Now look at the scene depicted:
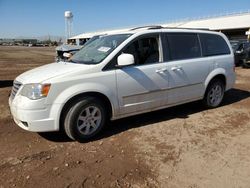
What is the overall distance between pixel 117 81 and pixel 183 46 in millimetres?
1875

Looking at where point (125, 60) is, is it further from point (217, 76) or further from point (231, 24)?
point (231, 24)

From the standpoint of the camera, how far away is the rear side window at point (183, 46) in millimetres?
5699

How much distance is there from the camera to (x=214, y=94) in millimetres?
6711

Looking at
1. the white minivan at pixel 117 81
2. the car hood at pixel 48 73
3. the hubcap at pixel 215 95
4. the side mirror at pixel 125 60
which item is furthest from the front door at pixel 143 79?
the hubcap at pixel 215 95

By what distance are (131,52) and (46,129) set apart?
1981 mm

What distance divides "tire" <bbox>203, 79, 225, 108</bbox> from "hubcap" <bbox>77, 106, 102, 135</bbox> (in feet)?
9.40

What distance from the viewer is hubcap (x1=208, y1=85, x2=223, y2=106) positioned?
21.8ft

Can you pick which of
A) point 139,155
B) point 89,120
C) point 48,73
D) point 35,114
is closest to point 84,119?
point 89,120

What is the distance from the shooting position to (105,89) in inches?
187

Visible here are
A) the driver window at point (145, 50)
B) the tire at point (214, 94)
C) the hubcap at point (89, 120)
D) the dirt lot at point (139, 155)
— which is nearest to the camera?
the dirt lot at point (139, 155)

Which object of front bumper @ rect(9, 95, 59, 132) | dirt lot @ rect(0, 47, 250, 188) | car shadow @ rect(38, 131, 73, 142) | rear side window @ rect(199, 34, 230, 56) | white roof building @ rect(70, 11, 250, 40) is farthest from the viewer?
white roof building @ rect(70, 11, 250, 40)

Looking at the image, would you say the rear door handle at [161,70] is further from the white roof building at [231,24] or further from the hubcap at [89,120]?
the white roof building at [231,24]

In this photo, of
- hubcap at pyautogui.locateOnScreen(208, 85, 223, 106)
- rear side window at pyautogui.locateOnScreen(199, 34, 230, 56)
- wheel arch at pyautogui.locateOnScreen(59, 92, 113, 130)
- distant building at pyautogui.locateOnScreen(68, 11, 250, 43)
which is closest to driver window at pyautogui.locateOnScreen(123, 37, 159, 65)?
wheel arch at pyautogui.locateOnScreen(59, 92, 113, 130)

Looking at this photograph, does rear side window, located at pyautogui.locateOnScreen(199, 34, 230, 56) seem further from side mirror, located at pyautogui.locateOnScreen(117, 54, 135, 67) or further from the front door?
side mirror, located at pyautogui.locateOnScreen(117, 54, 135, 67)
